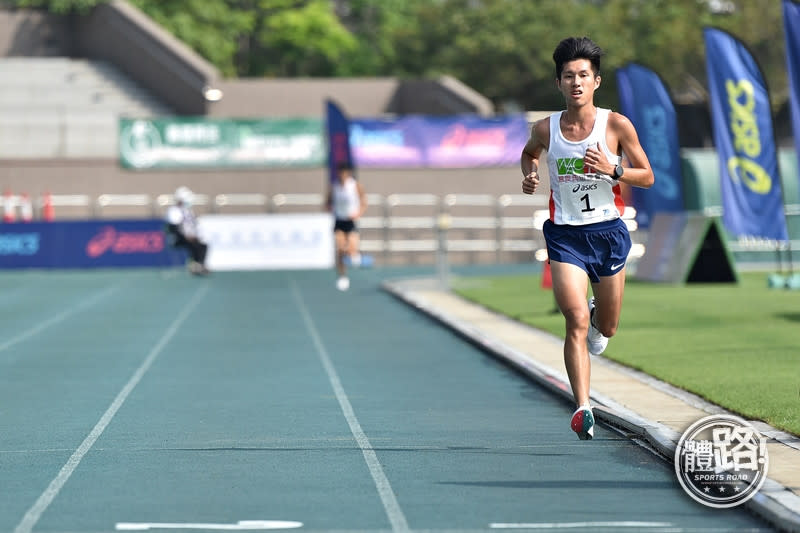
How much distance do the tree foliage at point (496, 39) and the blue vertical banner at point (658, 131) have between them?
31.1 m

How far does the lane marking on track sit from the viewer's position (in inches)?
297

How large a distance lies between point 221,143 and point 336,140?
12.7 m

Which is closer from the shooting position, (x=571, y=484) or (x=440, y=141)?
(x=571, y=484)

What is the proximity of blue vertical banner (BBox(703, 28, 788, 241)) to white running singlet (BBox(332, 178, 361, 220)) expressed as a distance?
751 centimetres

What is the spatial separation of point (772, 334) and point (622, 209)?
823cm

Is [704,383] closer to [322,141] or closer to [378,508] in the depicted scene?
[378,508]

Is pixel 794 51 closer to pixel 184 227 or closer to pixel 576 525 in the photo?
pixel 576 525

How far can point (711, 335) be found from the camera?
17859 mm

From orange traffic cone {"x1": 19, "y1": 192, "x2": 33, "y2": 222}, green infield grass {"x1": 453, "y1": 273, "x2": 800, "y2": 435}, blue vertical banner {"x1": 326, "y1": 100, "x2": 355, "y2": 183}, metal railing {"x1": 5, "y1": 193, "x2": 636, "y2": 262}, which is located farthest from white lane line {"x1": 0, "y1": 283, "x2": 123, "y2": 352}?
metal railing {"x1": 5, "y1": 193, "x2": 636, "y2": 262}

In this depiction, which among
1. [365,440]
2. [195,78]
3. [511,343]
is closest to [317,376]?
[511,343]

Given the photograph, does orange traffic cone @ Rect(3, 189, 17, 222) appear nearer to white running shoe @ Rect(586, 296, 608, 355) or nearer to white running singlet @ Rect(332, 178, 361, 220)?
white running singlet @ Rect(332, 178, 361, 220)

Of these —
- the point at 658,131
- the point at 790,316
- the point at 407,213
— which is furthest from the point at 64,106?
the point at 790,316

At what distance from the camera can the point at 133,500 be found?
27.2 feet

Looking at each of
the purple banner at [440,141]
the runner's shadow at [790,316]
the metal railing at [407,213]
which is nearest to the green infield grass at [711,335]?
the runner's shadow at [790,316]
